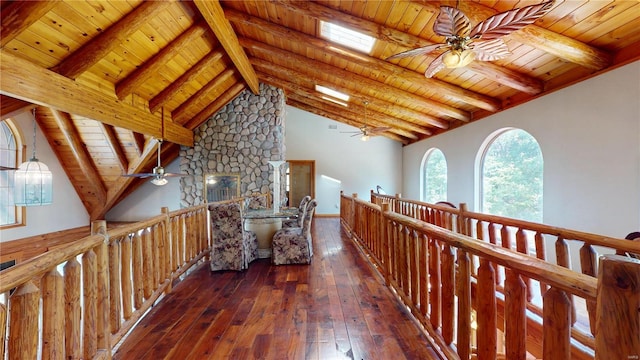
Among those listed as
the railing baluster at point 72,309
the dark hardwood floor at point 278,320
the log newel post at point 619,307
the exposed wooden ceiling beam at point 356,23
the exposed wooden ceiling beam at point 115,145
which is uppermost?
the exposed wooden ceiling beam at point 356,23

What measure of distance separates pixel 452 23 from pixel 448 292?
2.01m

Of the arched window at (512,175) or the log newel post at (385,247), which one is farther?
the arched window at (512,175)

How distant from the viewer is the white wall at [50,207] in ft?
17.4

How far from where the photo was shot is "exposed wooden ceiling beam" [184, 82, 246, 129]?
681 centimetres

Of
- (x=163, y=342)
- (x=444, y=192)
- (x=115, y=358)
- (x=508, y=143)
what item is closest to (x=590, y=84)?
(x=508, y=143)

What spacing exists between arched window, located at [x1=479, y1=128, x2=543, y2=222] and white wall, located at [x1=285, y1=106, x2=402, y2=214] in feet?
13.9

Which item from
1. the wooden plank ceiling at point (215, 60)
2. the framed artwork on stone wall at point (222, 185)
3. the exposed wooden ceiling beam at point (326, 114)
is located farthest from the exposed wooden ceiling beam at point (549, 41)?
the exposed wooden ceiling beam at point (326, 114)

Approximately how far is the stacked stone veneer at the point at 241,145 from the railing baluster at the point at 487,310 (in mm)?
6378

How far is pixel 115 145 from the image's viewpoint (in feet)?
19.2

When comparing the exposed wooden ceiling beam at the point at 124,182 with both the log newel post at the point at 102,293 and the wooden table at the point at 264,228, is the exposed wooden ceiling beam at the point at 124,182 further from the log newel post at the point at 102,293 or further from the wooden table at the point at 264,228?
the log newel post at the point at 102,293

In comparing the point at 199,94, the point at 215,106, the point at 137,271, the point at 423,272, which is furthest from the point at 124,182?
the point at 423,272

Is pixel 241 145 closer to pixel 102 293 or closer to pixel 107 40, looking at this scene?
pixel 107 40

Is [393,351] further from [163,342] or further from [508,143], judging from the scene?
[508,143]

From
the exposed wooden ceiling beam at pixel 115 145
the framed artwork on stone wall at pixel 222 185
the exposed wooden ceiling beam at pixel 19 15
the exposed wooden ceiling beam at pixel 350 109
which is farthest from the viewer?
the framed artwork on stone wall at pixel 222 185
